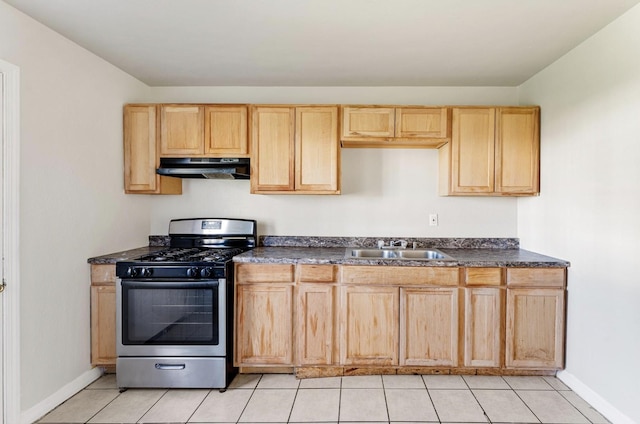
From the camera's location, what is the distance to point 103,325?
2.67 m

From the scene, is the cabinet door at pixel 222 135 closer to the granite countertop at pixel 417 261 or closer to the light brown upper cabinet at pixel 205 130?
the light brown upper cabinet at pixel 205 130

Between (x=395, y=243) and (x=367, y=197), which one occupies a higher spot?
(x=367, y=197)

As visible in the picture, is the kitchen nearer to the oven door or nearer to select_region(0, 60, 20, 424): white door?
select_region(0, 60, 20, 424): white door

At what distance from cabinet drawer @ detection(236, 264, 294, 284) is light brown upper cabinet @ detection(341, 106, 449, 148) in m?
1.22

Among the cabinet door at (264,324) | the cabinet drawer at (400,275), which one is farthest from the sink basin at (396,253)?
the cabinet door at (264,324)

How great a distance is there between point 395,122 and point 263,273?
63.9 inches

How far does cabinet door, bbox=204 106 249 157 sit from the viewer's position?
9.95 ft

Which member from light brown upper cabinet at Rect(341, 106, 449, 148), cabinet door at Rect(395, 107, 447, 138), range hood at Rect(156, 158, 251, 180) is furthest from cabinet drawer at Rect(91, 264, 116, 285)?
cabinet door at Rect(395, 107, 447, 138)

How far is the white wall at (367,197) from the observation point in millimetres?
3324

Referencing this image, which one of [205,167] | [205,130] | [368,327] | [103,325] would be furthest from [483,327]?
[103,325]

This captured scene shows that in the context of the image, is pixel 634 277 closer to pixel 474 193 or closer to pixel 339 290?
pixel 474 193

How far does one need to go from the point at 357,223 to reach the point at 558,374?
6.35ft

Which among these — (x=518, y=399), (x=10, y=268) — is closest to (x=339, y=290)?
(x=518, y=399)

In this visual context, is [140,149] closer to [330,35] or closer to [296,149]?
[296,149]
